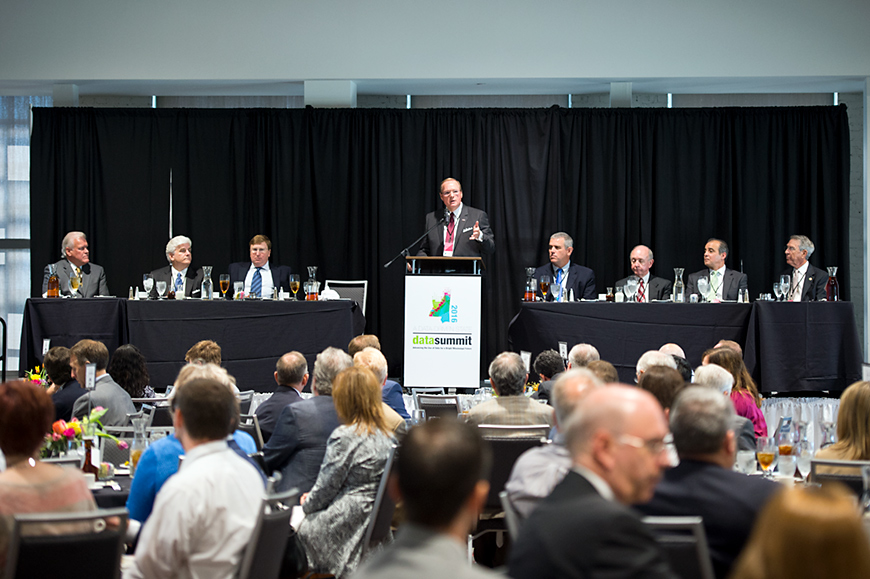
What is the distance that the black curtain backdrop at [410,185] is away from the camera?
870 cm

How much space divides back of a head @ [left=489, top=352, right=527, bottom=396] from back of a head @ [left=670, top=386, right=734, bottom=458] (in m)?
1.78

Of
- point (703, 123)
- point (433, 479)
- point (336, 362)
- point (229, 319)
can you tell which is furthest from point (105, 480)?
point (703, 123)

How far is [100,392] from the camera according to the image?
4160 mm

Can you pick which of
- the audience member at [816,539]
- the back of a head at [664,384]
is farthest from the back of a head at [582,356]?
the audience member at [816,539]

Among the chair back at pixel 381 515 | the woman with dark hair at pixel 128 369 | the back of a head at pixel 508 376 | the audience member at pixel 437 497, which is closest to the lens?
the audience member at pixel 437 497

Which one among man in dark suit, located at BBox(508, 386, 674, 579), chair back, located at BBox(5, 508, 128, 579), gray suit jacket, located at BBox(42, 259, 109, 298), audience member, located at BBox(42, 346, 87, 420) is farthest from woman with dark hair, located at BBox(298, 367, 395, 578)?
gray suit jacket, located at BBox(42, 259, 109, 298)

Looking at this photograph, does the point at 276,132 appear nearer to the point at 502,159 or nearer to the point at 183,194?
the point at 183,194

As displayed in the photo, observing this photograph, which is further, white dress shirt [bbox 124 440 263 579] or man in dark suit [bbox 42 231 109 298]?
man in dark suit [bbox 42 231 109 298]

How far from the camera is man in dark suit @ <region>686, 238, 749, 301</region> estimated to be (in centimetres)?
730

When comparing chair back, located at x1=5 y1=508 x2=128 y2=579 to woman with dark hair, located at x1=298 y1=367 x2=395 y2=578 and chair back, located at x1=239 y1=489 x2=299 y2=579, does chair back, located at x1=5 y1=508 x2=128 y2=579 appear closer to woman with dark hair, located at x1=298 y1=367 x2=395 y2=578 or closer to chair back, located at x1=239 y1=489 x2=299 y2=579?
chair back, located at x1=239 y1=489 x2=299 y2=579

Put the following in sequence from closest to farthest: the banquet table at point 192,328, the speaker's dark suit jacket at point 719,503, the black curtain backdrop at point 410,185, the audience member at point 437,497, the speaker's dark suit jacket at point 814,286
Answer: the audience member at point 437,497 < the speaker's dark suit jacket at point 719,503 < the banquet table at point 192,328 < the speaker's dark suit jacket at point 814,286 < the black curtain backdrop at point 410,185

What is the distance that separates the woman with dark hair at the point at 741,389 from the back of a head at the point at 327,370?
1.83m

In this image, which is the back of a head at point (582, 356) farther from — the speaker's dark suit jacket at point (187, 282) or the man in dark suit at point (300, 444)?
the speaker's dark suit jacket at point (187, 282)

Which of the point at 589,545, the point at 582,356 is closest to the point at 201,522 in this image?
the point at 589,545
